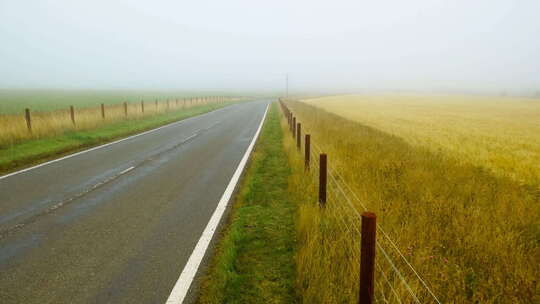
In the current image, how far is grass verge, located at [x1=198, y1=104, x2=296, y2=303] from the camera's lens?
3.58 meters

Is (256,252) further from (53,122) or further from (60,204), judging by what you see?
(53,122)

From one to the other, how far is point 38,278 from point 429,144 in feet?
42.0

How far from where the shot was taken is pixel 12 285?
374cm

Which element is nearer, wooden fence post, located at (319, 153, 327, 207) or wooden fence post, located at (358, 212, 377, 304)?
wooden fence post, located at (358, 212, 377, 304)

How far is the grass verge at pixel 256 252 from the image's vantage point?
3.58 meters

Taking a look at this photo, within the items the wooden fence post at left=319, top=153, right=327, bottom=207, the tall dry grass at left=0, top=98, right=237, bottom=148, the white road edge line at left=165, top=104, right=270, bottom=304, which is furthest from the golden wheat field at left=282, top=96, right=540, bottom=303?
the tall dry grass at left=0, top=98, right=237, bottom=148

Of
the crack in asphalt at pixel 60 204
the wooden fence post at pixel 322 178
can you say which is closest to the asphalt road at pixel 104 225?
the crack in asphalt at pixel 60 204

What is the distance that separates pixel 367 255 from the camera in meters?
2.69

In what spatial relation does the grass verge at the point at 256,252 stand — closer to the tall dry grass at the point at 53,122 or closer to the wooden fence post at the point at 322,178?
the wooden fence post at the point at 322,178

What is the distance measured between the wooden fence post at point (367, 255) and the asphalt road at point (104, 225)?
2093mm

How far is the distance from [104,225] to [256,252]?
2.69 metres

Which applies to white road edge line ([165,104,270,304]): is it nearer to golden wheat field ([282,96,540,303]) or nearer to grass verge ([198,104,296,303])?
grass verge ([198,104,296,303])

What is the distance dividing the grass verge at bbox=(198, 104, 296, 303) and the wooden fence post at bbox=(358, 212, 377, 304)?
929mm

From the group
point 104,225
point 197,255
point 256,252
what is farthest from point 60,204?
point 256,252
